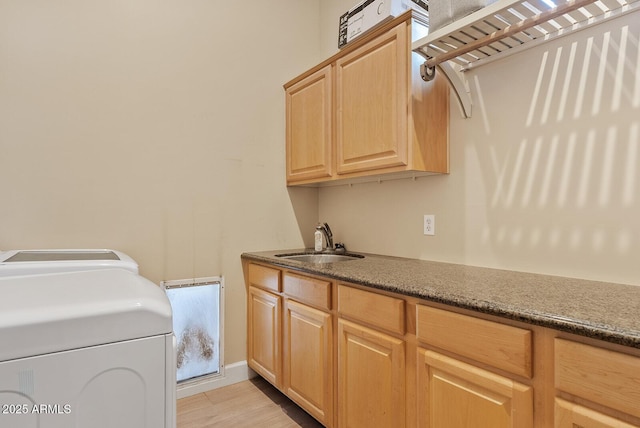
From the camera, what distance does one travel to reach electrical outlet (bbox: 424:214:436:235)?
1927mm

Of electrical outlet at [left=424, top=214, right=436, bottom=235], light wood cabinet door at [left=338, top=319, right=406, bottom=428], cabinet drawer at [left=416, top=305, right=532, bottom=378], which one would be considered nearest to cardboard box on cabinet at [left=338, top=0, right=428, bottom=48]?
electrical outlet at [left=424, top=214, right=436, bottom=235]

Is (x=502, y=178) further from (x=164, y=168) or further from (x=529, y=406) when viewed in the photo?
(x=164, y=168)

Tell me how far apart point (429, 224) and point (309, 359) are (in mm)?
951

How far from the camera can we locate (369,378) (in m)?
1.48

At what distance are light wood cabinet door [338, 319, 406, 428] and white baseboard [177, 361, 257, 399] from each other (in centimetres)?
102

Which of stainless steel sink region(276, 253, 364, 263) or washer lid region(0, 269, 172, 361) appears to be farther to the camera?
stainless steel sink region(276, 253, 364, 263)

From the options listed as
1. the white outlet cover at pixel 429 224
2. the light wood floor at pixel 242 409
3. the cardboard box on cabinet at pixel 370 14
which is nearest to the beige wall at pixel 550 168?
the white outlet cover at pixel 429 224

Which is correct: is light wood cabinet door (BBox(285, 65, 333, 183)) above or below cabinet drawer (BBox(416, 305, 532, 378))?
above

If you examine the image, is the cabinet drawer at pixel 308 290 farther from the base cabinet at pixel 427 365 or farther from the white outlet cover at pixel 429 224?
the white outlet cover at pixel 429 224

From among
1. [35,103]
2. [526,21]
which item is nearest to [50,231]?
[35,103]

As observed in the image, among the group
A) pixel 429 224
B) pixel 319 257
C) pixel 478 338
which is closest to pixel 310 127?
pixel 319 257

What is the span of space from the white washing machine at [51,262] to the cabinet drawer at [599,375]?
4.82ft

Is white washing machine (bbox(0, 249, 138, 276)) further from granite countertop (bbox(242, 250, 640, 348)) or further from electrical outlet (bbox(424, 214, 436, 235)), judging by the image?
electrical outlet (bbox(424, 214, 436, 235))

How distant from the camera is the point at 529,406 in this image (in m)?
0.97
